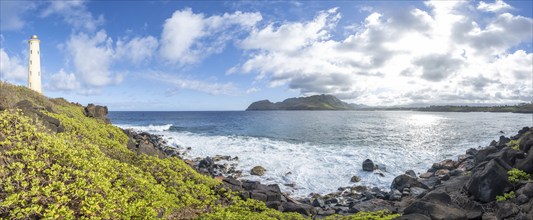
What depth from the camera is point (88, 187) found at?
9.45 metres

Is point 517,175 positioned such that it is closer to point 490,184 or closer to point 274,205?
point 490,184

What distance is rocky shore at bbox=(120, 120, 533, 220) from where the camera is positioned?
10953 mm

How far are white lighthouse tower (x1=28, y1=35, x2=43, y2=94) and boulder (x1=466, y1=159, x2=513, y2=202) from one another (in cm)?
4478

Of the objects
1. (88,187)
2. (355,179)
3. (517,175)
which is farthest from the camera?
(355,179)

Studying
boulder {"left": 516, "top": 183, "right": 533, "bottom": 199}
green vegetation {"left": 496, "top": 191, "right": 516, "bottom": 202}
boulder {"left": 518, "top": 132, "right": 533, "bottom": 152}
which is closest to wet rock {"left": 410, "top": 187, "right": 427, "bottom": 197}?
boulder {"left": 518, "top": 132, "right": 533, "bottom": 152}

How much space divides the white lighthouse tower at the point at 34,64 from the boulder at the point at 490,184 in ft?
147

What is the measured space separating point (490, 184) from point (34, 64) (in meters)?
46.7

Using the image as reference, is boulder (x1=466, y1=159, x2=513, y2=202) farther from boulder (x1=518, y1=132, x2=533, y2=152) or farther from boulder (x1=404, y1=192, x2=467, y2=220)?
boulder (x1=518, y1=132, x2=533, y2=152)

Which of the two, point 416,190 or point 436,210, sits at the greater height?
point 436,210

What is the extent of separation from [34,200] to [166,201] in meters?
4.37

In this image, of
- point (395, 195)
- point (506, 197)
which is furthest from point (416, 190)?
point (506, 197)

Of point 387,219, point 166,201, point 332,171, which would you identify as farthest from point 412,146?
point 166,201

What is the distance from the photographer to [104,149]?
15797 millimetres

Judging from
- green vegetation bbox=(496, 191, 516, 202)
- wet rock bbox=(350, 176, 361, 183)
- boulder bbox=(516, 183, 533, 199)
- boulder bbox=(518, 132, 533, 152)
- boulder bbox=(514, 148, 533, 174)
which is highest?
boulder bbox=(518, 132, 533, 152)
